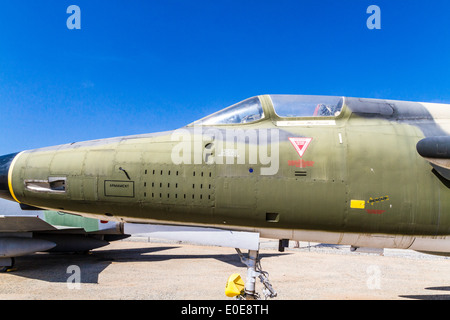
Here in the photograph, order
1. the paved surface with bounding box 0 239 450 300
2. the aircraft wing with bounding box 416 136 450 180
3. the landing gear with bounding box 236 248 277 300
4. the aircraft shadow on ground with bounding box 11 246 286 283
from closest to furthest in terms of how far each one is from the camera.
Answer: the aircraft wing with bounding box 416 136 450 180, the landing gear with bounding box 236 248 277 300, the paved surface with bounding box 0 239 450 300, the aircraft shadow on ground with bounding box 11 246 286 283

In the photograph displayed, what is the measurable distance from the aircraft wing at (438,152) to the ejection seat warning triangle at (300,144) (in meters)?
1.27

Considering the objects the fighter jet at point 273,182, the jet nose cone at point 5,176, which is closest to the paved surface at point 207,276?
the jet nose cone at point 5,176

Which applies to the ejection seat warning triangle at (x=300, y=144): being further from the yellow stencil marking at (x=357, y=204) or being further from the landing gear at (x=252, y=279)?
the landing gear at (x=252, y=279)

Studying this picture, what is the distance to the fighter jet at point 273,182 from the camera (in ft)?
12.1

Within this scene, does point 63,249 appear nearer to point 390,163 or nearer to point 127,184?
point 127,184

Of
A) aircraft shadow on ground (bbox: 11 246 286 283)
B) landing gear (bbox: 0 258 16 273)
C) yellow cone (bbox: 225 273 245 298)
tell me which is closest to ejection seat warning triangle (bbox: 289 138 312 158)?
yellow cone (bbox: 225 273 245 298)

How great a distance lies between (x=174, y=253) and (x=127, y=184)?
14234mm

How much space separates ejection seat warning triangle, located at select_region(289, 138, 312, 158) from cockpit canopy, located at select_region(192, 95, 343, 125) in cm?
45

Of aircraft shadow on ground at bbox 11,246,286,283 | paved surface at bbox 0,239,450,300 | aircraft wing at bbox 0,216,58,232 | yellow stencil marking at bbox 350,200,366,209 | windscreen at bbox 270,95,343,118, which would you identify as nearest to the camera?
Result: yellow stencil marking at bbox 350,200,366,209

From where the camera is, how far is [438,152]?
3443 millimetres

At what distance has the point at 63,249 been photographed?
14609 millimetres

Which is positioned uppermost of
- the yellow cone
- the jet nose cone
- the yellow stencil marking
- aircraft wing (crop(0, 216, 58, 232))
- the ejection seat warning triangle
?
the ejection seat warning triangle

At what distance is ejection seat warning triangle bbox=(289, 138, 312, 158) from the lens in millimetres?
3785

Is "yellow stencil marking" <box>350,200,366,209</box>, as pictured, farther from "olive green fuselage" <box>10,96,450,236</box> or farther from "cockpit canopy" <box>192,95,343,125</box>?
"cockpit canopy" <box>192,95,343,125</box>
